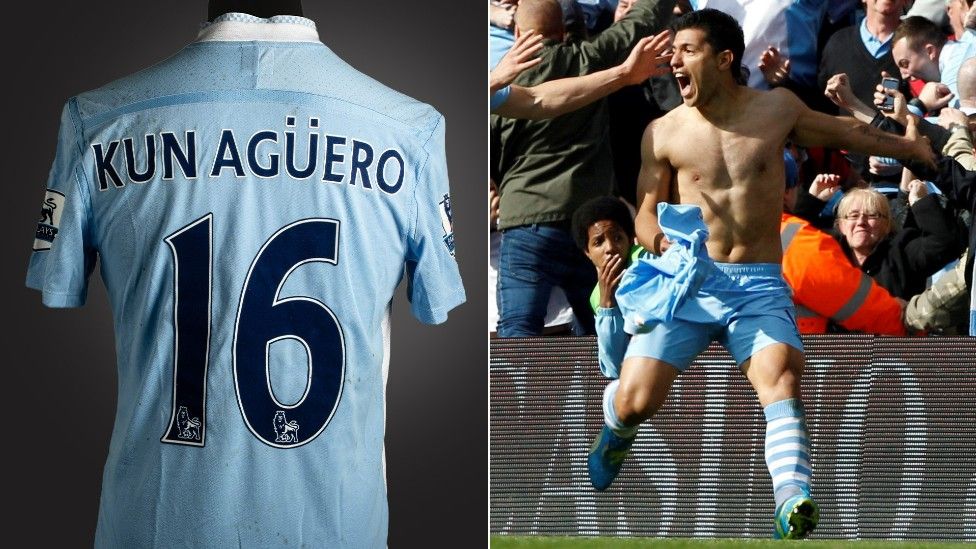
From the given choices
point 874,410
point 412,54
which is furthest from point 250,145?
point 874,410

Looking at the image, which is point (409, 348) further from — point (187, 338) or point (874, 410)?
point (187, 338)

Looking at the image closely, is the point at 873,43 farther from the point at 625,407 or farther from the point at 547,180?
the point at 625,407

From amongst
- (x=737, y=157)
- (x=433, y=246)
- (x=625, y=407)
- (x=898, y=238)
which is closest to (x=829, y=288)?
(x=898, y=238)

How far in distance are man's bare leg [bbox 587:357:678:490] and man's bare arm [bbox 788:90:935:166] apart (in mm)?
875

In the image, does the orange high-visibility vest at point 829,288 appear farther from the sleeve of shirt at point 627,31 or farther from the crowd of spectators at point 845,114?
the sleeve of shirt at point 627,31

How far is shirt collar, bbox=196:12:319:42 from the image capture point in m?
→ 2.52

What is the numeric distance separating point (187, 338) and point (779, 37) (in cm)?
287

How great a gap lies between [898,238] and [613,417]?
3.56 feet

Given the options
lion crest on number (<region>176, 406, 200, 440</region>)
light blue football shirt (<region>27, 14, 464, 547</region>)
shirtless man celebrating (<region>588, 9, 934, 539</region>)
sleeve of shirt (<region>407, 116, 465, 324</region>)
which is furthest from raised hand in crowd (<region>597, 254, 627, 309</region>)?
lion crest on number (<region>176, 406, 200, 440</region>)

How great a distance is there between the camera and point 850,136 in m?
4.71

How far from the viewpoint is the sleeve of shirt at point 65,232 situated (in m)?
2.46

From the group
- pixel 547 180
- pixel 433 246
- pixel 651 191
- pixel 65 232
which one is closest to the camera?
pixel 65 232

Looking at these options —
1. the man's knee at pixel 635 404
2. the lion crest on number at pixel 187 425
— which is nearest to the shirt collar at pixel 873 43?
the man's knee at pixel 635 404

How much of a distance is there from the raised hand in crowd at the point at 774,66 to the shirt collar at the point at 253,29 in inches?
97.5
